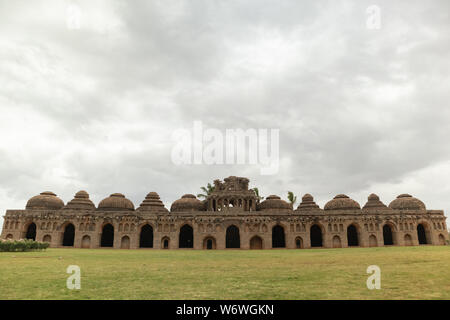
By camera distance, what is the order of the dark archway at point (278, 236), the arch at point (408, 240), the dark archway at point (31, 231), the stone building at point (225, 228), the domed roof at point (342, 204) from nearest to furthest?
the stone building at point (225, 228), the arch at point (408, 240), the dark archway at point (278, 236), the dark archway at point (31, 231), the domed roof at point (342, 204)

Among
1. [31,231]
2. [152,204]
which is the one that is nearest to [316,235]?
[152,204]

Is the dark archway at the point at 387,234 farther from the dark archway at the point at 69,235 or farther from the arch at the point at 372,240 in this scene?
the dark archway at the point at 69,235

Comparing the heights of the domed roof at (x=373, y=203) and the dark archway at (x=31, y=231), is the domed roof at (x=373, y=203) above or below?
above

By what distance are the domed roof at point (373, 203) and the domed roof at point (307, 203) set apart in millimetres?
10193

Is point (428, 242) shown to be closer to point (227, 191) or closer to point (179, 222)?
point (227, 191)

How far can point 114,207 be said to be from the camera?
2381 inches

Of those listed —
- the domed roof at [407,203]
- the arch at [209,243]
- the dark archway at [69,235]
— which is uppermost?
the domed roof at [407,203]

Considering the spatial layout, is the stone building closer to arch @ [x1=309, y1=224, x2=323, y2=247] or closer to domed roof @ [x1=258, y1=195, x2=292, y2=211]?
arch @ [x1=309, y1=224, x2=323, y2=247]

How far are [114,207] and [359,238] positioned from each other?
46880 millimetres

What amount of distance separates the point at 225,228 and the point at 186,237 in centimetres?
892

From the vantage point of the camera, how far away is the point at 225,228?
178ft

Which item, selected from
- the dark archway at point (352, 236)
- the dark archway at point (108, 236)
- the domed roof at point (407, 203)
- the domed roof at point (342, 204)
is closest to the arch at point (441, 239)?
the domed roof at point (407, 203)

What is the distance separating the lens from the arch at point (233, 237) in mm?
56209

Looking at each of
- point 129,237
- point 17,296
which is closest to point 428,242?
point 129,237
